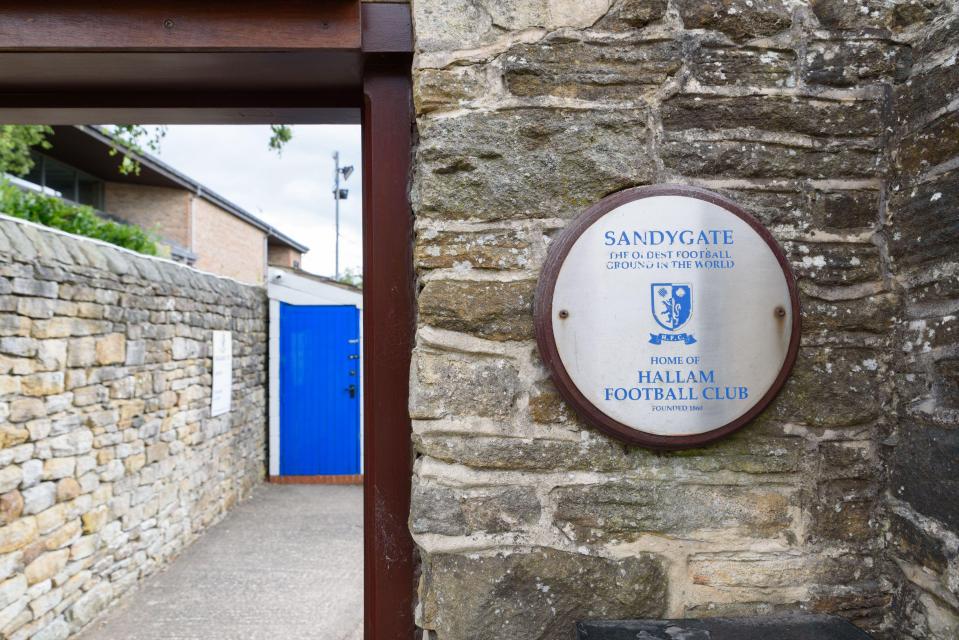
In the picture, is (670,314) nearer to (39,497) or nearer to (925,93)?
(925,93)

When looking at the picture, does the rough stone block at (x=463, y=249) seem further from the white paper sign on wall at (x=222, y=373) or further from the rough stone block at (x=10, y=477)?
the white paper sign on wall at (x=222, y=373)

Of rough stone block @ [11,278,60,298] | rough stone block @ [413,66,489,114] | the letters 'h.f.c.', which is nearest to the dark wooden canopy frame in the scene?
rough stone block @ [413,66,489,114]

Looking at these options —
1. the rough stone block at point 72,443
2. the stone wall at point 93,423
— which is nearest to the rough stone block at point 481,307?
the stone wall at point 93,423

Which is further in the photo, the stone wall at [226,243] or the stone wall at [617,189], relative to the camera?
the stone wall at [226,243]

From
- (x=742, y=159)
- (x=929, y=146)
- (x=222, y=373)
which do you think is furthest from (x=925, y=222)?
(x=222, y=373)

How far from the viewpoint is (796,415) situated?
1.51 meters

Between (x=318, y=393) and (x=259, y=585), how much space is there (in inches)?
150

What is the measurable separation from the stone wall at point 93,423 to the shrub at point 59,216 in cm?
121

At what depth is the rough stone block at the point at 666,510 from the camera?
4.83ft

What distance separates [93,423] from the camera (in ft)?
15.4

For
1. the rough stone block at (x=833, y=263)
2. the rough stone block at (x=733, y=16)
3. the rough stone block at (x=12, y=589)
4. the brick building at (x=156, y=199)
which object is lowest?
the rough stone block at (x=12, y=589)

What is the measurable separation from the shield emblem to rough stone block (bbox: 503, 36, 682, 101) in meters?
0.43

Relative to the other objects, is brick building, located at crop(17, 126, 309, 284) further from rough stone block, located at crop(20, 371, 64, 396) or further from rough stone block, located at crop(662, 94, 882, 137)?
rough stone block, located at crop(662, 94, 882, 137)

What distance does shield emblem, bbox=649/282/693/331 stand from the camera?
1493 millimetres
